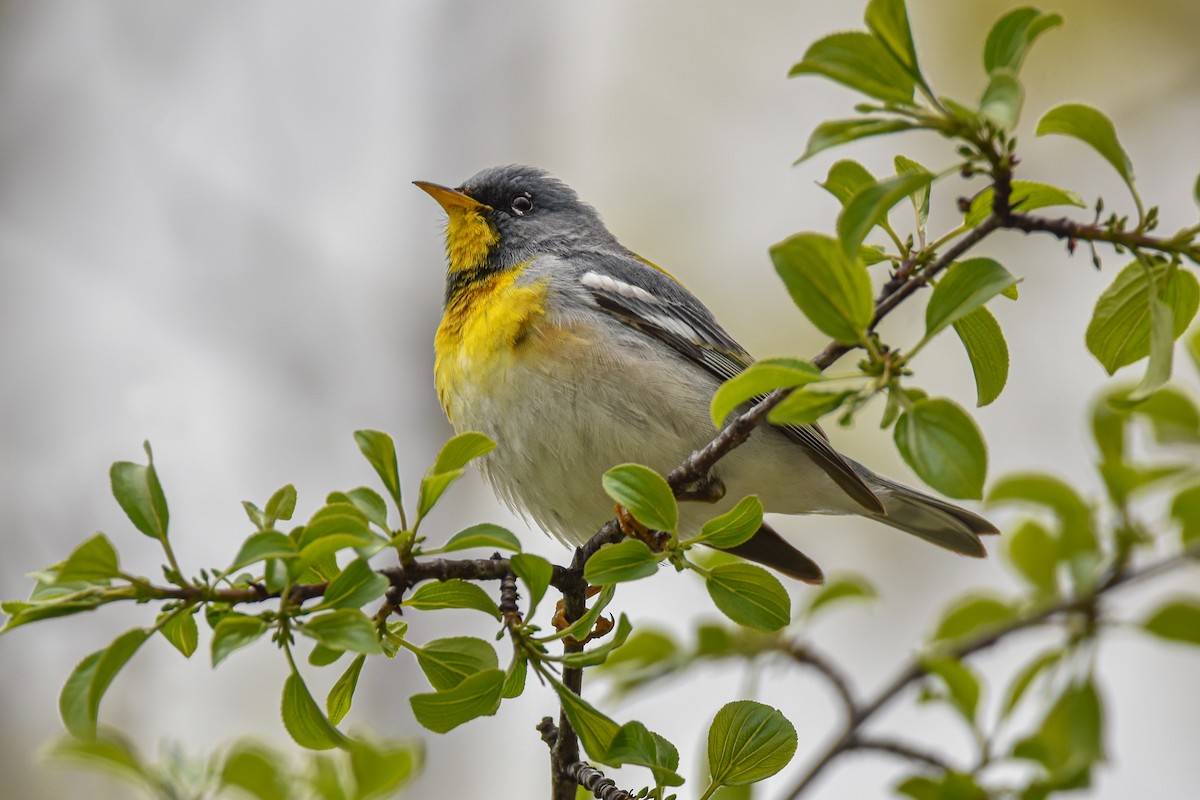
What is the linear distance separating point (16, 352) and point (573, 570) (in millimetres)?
8863

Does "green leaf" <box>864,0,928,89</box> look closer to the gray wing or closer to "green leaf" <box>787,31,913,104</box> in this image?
"green leaf" <box>787,31,913,104</box>

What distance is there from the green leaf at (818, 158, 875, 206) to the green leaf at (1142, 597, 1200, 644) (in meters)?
0.99

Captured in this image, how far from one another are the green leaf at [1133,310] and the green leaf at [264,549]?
4.76 feet

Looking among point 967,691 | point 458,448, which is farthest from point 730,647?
point 458,448

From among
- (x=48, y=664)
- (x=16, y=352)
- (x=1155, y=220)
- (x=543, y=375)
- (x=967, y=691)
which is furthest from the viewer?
(x=16, y=352)

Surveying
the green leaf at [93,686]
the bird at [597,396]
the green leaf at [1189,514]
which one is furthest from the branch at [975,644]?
the bird at [597,396]

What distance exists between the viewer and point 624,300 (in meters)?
4.60

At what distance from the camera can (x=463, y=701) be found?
207 centimetres

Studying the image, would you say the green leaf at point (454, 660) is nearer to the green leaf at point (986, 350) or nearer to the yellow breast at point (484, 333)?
the green leaf at point (986, 350)

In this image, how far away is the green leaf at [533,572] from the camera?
6.86 ft

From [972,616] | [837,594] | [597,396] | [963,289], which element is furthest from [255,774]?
[597,396]

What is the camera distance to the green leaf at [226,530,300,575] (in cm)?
180

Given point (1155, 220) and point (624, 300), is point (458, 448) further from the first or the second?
point (624, 300)

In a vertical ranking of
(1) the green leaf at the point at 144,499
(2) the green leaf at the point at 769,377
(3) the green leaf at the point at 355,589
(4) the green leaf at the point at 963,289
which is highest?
(4) the green leaf at the point at 963,289
